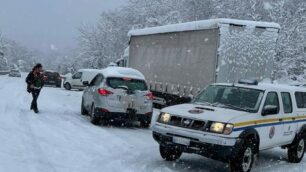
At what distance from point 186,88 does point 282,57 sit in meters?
20.6

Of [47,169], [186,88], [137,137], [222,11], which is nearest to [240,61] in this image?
[186,88]

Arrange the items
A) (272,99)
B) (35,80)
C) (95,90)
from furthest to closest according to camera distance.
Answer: (35,80) < (95,90) < (272,99)

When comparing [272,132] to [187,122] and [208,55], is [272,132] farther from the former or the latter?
[208,55]

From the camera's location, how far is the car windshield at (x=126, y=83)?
46.4 feet

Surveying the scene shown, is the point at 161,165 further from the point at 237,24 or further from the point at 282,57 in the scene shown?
the point at 282,57

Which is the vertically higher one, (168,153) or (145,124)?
(168,153)

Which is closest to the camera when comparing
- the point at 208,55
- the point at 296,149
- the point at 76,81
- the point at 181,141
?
the point at 181,141

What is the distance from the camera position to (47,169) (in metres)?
7.73

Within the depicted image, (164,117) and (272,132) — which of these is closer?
(164,117)

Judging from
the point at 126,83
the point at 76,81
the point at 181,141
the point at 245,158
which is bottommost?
the point at 76,81

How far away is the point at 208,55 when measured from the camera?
1855cm

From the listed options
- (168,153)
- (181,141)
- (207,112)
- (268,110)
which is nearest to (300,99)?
(268,110)

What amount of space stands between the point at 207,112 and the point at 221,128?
529 mm

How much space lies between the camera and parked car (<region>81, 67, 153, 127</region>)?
1385 cm
